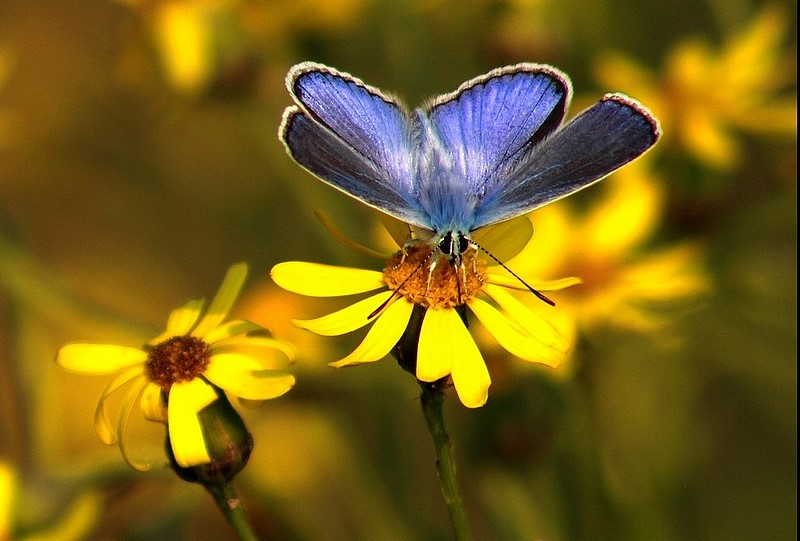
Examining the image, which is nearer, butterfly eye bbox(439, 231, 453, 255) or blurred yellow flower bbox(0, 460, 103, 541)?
butterfly eye bbox(439, 231, 453, 255)

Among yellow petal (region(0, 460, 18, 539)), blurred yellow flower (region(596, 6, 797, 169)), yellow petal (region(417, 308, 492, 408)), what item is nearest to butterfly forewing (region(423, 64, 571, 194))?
yellow petal (region(417, 308, 492, 408))

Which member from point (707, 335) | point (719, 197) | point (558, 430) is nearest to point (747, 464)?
point (707, 335)

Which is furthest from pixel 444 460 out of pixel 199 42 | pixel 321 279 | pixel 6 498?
pixel 199 42

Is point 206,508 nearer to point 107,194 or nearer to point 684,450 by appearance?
point 684,450

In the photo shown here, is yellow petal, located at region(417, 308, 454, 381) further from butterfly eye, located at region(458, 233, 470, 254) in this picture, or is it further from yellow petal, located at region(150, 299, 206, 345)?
yellow petal, located at region(150, 299, 206, 345)

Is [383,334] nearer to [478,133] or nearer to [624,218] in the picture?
[478,133]

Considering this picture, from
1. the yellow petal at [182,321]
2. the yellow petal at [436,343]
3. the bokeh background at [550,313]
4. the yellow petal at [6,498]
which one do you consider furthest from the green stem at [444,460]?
the yellow petal at [6,498]

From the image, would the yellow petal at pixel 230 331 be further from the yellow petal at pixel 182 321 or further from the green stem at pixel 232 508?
the green stem at pixel 232 508
